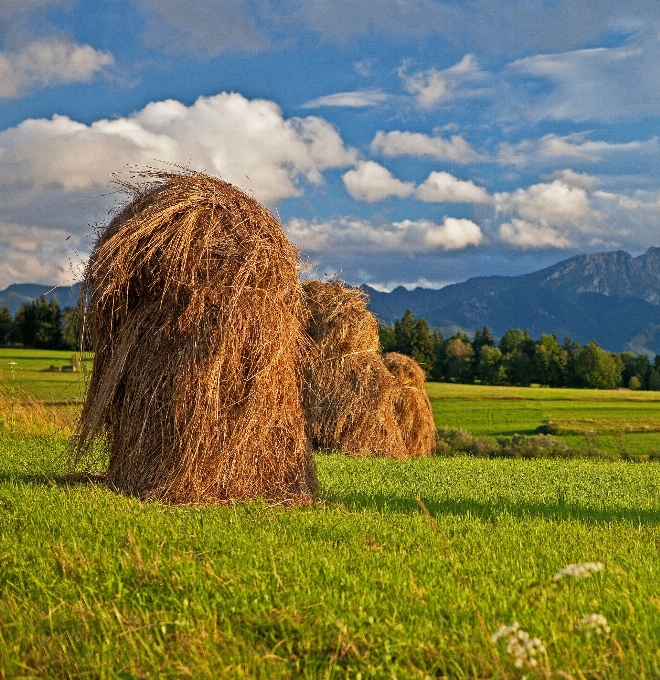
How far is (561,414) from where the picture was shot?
46.2m

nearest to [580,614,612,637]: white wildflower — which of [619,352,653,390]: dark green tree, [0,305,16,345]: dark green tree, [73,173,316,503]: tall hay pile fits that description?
[73,173,316,503]: tall hay pile

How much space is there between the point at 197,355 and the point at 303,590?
4.12 metres

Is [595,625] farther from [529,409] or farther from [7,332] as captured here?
[7,332]

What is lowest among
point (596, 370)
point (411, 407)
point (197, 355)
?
point (596, 370)

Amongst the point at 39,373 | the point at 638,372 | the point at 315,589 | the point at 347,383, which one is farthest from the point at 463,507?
the point at 638,372

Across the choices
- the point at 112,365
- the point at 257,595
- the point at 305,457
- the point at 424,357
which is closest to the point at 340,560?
the point at 257,595

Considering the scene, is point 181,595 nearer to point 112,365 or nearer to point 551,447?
point 112,365

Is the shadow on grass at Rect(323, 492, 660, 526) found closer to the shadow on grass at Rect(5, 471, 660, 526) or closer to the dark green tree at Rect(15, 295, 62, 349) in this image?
the shadow on grass at Rect(5, 471, 660, 526)

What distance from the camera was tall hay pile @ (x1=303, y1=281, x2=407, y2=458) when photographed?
1817 cm

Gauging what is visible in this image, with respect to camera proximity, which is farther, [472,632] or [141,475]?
[141,475]

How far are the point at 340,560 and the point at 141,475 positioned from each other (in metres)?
3.78

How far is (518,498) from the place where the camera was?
949 centimetres

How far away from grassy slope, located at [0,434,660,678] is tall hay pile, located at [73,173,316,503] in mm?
668

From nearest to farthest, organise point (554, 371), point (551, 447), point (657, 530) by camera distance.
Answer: point (657, 530), point (551, 447), point (554, 371)
